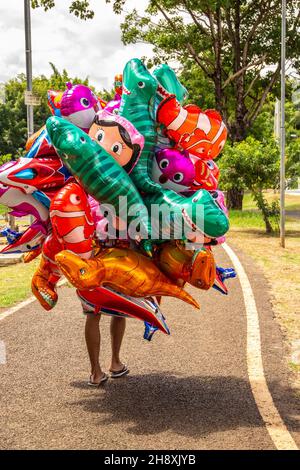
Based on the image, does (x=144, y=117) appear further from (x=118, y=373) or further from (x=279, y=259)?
(x=279, y=259)

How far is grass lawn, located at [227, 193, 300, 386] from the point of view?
779 centimetres

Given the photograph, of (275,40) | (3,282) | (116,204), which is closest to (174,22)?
(275,40)

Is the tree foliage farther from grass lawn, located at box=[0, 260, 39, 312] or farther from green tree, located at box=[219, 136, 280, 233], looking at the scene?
grass lawn, located at box=[0, 260, 39, 312]

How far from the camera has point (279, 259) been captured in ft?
45.0

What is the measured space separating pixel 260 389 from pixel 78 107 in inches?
110

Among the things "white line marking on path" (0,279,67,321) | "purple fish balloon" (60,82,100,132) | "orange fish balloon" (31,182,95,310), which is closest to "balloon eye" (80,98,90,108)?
"purple fish balloon" (60,82,100,132)

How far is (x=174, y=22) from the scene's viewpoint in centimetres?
2458

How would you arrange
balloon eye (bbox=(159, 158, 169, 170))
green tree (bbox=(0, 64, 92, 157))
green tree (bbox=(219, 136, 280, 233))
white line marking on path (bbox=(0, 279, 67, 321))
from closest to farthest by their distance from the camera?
balloon eye (bbox=(159, 158, 169, 170)), white line marking on path (bbox=(0, 279, 67, 321)), green tree (bbox=(219, 136, 280, 233)), green tree (bbox=(0, 64, 92, 157))

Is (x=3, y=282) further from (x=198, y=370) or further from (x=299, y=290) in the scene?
(x=198, y=370)

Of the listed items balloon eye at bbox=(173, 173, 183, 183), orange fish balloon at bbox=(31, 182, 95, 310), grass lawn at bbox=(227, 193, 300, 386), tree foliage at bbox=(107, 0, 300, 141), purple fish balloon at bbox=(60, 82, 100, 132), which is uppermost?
tree foliage at bbox=(107, 0, 300, 141)

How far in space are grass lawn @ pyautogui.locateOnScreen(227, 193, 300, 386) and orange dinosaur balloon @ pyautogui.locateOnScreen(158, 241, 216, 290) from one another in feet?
5.78

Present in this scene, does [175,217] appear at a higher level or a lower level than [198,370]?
higher

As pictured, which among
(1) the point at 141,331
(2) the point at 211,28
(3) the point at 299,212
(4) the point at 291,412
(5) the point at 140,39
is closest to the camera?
(4) the point at 291,412

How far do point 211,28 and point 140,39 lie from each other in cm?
329
